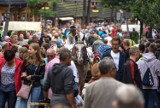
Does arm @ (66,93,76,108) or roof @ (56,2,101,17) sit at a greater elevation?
arm @ (66,93,76,108)

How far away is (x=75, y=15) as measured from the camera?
74312 millimetres

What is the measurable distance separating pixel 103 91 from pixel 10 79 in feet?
15.4

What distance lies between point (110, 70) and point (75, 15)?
6716 centimetres

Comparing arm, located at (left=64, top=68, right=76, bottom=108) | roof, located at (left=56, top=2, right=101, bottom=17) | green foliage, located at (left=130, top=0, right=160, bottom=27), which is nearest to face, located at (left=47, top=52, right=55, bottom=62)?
arm, located at (left=64, top=68, right=76, bottom=108)

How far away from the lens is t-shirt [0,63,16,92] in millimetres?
11359

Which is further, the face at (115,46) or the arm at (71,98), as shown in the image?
the face at (115,46)

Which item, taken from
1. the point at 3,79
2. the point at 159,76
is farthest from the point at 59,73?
the point at 159,76

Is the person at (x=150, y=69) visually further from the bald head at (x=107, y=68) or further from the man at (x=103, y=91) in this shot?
the man at (x=103, y=91)

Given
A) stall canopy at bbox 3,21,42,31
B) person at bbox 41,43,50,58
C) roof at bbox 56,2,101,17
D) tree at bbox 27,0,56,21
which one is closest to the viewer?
person at bbox 41,43,50,58

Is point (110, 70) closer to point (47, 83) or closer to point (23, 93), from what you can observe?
point (47, 83)

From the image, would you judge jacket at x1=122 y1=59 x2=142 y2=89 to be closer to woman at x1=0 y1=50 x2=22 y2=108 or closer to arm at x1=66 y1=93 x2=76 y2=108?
woman at x1=0 y1=50 x2=22 y2=108

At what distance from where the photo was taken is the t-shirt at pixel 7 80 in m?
11.4

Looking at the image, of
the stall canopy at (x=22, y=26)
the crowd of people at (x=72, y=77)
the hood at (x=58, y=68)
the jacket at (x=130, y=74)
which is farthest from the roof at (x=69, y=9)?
the hood at (x=58, y=68)

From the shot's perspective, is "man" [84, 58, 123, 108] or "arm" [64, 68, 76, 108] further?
"arm" [64, 68, 76, 108]
